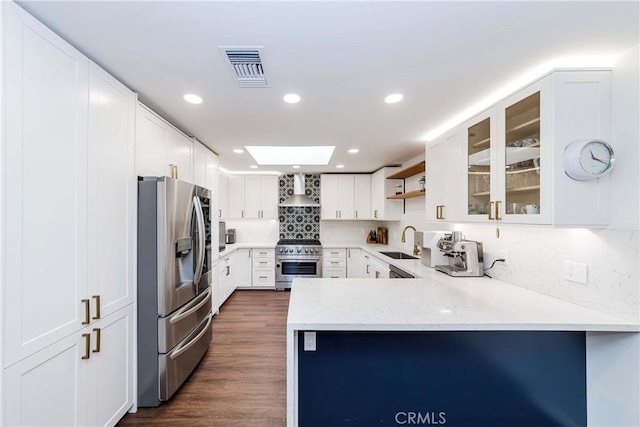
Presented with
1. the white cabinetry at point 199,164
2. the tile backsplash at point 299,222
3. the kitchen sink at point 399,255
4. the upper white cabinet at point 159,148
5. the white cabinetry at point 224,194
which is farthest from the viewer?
the tile backsplash at point 299,222

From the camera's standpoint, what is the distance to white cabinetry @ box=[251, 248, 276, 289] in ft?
15.9

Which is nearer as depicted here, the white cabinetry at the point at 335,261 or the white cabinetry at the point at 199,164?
the white cabinetry at the point at 199,164

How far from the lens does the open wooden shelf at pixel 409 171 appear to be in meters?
3.37

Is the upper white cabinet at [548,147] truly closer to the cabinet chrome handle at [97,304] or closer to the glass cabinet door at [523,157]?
the glass cabinet door at [523,157]

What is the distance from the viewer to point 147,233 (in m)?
1.87

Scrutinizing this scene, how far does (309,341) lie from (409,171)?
3045 mm

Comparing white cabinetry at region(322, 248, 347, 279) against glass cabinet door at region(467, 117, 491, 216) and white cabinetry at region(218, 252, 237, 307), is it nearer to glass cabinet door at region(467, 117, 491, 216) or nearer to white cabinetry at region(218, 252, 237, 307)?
white cabinetry at region(218, 252, 237, 307)

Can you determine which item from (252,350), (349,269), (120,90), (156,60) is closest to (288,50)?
(156,60)

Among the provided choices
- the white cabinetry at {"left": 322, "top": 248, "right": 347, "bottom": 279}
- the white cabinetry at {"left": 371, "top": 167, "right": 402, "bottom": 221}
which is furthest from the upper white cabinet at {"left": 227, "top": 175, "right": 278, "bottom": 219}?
the white cabinetry at {"left": 371, "top": 167, "right": 402, "bottom": 221}

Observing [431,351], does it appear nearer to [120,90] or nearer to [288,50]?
[288,50]

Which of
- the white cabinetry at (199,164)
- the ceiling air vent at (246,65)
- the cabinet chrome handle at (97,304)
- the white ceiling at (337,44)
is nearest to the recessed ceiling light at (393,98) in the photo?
the white ceiling at (337,44)

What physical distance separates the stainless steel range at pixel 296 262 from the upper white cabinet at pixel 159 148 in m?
2.47

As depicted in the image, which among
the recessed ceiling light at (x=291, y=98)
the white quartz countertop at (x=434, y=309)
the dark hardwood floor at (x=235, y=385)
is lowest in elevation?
the dark hardwood floor at (x=235, y=385)

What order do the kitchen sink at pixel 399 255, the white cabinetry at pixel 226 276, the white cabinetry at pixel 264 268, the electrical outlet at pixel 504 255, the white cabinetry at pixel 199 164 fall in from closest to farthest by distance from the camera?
the electrical outlet at pixel 504 255
the white cabinetry at pixel 199 164
the kitchen sink at pixel 399 255
the white cabinetry at pixel 226 276
the white cabinetry at pixel 264 268
